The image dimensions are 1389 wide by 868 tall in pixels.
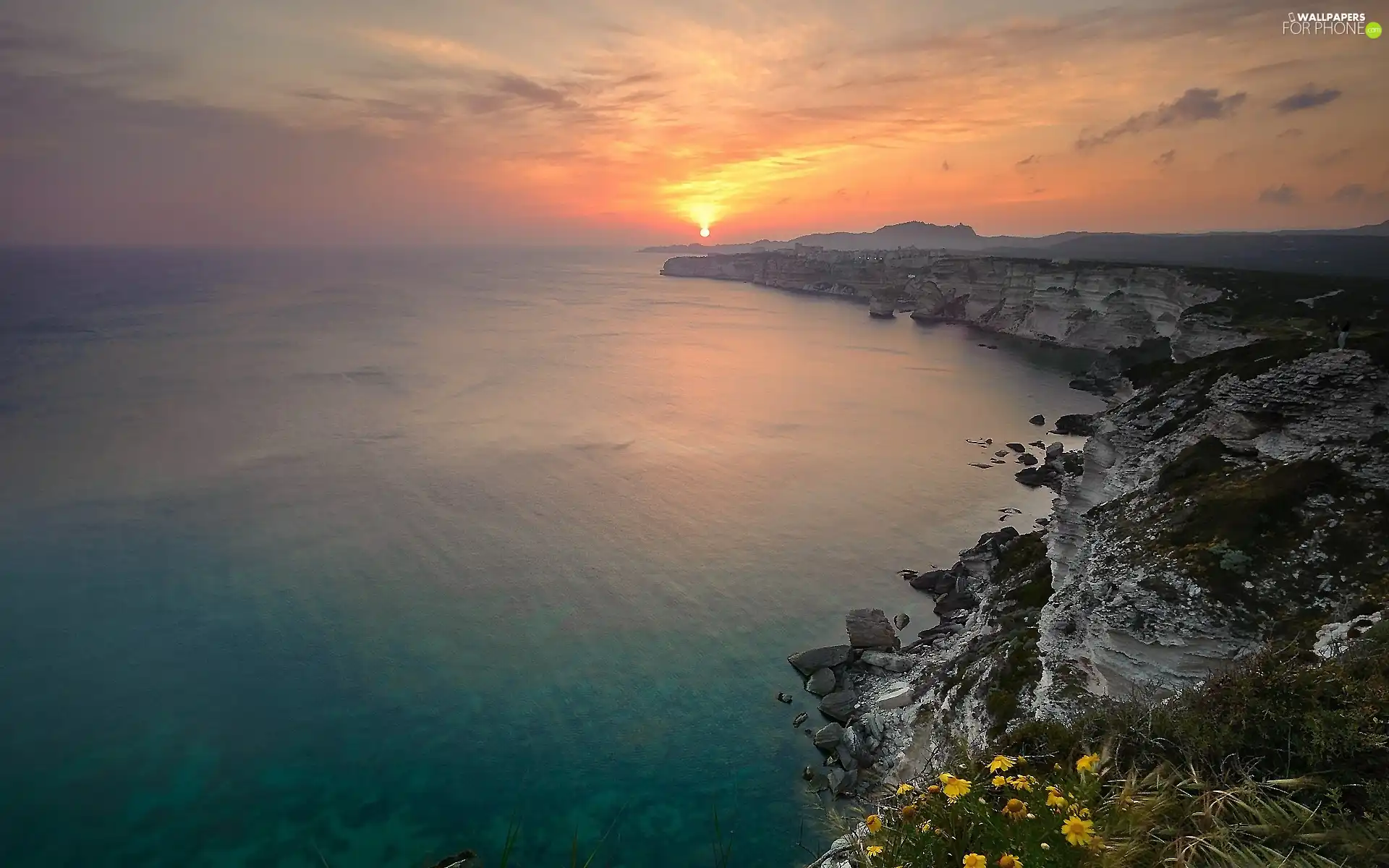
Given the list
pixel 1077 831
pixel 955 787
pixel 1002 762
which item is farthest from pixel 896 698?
pixel 1077 831

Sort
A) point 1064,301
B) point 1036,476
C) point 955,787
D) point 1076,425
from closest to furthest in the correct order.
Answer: point 955,787 → point 1036,476 → point 1076,425 → point 1064,301

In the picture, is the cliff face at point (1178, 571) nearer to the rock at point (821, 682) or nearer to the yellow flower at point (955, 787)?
the rock at point (821, 682)

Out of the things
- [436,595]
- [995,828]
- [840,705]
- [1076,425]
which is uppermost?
[995,828]

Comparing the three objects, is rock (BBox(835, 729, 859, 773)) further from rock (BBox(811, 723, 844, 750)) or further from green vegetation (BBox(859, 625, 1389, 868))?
green vegetation (BBox(859, 625, 1389, 868))

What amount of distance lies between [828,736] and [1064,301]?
279 feet

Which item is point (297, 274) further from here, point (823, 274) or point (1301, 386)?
point (1301, 386)

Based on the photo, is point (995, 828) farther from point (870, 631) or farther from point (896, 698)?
point (870, 631)

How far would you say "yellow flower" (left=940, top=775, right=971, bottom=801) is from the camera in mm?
5074

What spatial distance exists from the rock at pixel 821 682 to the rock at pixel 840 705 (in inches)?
15.1

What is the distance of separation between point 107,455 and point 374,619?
30.2 m

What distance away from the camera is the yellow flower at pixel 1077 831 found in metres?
4.43

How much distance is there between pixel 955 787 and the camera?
201 inches

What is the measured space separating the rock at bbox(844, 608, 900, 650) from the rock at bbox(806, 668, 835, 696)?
5.82 feet

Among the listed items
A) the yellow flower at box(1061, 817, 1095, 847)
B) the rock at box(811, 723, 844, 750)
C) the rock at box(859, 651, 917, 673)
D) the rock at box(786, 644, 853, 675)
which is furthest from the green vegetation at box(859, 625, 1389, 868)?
the rock at box(786, 644, 853, 675)
